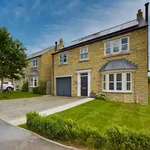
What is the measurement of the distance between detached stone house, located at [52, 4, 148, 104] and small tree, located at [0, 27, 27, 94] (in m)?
6.44

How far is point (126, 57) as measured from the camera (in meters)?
15.0

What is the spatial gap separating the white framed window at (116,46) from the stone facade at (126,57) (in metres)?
0.36

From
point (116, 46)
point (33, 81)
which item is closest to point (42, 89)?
point (33, 81)

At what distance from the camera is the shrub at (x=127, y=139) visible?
4.45 meters

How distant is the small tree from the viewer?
67.7 ft

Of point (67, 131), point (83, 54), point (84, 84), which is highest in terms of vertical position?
point (83, 54)

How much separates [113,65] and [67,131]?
431 inches

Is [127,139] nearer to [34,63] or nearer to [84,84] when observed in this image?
[84,84]

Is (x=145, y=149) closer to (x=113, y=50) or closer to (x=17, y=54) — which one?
(x=113, y=50)

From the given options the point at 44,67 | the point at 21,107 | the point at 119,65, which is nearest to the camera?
the point at 21,107

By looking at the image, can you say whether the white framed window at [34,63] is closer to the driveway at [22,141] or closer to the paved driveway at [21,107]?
the paved driveway at [21,107]

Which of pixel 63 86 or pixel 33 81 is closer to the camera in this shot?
pixel 63 86

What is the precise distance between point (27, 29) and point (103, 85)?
513 inches

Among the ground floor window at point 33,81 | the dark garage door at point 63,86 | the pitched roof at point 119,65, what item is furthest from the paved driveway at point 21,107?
the ground floor window at point 33,81
